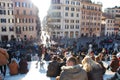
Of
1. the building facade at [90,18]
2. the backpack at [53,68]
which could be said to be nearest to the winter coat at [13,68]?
the backpack at [53,68]

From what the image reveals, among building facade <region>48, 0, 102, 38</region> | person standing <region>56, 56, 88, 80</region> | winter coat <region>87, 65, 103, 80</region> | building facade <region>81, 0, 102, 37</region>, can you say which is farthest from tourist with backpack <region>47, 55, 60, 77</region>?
building facade <region>81, 0, 102, 37</region>

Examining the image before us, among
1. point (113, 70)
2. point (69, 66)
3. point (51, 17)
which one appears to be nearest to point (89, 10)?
point (51, 17)

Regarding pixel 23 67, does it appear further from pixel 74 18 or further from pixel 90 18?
pixel 90 18

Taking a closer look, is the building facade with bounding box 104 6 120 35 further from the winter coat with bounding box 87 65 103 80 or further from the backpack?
the winter coat with bounding box 87 65 103 80

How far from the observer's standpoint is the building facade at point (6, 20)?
48594mm

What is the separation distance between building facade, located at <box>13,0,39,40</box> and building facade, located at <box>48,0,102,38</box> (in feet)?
23.1

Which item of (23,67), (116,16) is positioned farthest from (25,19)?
(116,16)

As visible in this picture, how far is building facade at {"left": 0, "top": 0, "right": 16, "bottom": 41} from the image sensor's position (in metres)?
48.6

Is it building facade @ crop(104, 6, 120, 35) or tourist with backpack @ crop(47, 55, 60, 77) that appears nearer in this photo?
tourist with backpack @ crop(47, 55, 60, 77)

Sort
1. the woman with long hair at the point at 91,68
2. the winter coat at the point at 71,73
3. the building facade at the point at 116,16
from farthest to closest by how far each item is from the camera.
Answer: the building facade at the point at 116,16, the woman with long hair at the point at 91,68, the winter coat at the point at 71,73

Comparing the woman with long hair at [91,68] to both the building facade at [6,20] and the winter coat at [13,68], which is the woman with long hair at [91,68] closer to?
the winter coat at [13,68]

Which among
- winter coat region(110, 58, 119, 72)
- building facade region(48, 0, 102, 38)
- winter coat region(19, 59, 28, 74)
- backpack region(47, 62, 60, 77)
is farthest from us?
building facade region(48, 0, 102, 38)

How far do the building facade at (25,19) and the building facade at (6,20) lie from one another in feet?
5.80

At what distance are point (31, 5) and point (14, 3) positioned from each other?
5.10 m
